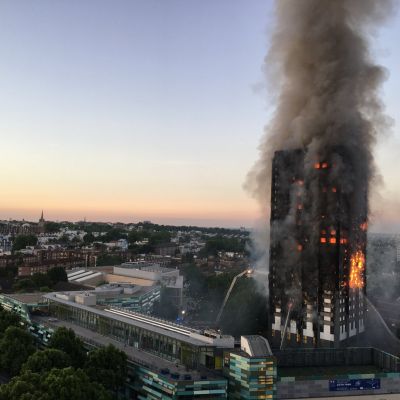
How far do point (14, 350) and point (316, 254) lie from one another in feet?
110

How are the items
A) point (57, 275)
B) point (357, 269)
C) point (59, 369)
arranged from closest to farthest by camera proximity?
point (59, 369)
point (357, 269)
point (57, 275)

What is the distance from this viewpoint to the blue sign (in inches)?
1762

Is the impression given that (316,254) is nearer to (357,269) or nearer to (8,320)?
(357,269)

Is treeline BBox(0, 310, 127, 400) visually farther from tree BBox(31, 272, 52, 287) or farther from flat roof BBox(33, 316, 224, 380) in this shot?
tree BBox(31, 272, 52, 287)

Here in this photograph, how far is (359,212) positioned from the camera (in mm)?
64188

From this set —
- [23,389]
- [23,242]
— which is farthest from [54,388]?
[23,242]

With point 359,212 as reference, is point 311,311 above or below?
below

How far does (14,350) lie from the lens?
4941 centimetres

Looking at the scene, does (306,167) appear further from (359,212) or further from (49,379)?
(49,379)

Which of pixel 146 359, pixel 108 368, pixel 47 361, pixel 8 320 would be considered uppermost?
pixel 8 320

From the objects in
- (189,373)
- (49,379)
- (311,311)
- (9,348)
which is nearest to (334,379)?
(189,373)

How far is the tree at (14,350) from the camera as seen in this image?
Answer: 48.7 m

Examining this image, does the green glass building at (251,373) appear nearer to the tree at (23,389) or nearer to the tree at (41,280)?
the tree at (23,389)

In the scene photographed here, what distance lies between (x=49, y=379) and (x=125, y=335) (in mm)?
14304
